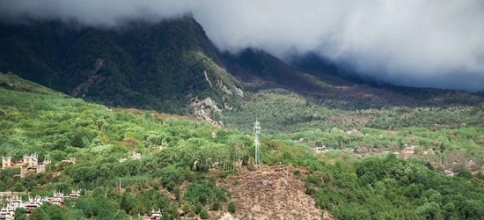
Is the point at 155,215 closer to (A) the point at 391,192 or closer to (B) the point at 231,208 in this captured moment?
(B) the point at 231,208

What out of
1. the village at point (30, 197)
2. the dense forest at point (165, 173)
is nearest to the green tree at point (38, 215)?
the dense forest at point (165, 173)

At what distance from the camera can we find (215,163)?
92.5 metres

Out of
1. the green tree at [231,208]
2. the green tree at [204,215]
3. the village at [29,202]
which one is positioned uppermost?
the village at [29,202]

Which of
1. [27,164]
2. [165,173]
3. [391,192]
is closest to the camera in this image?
[165,173]

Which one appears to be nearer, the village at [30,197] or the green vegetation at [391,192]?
the village at [30,197]

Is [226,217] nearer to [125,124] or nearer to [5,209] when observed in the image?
[5,209]

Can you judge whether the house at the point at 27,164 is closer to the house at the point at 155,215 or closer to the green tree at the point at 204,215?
the house at the point at 155,215

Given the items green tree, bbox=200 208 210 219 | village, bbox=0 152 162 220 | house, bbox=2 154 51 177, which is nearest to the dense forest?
green tree, bbox=200 208 210 219

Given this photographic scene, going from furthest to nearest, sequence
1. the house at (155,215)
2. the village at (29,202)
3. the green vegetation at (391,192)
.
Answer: the green vegetation at (391,192) → the house at (155,215) → the village at (29,202)

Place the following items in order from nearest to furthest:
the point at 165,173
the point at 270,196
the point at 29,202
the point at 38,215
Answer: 1. the point at 38,215
2. the point at 29,202
3. the point at 270,196
4. the point at 165,173

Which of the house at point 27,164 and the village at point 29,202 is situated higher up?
the house at point 27,164

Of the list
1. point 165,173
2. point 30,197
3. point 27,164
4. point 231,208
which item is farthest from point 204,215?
point 27,164

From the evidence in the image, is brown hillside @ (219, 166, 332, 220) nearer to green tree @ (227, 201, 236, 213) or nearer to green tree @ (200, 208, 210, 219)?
green tree @ (227, 201, 236, 213)

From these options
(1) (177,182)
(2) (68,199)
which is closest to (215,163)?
(1) (177,182)
